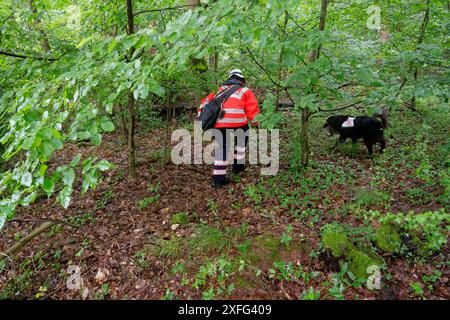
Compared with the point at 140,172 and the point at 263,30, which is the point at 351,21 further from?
the point at 140,172

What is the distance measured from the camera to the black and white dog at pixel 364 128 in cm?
609

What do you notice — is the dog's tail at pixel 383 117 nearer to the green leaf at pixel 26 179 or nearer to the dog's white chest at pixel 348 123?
the dog's white chest at pixel 348 123

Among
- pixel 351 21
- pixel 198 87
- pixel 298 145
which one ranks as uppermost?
pixel 351 21

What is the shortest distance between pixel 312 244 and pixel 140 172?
11.7ft

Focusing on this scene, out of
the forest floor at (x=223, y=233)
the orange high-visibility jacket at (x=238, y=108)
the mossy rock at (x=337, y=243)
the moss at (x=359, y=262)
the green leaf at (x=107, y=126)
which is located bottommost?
the forest floor at (x=223, y=233)

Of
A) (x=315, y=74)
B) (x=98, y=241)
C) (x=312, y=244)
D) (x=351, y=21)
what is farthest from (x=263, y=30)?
(x=351, y=21)

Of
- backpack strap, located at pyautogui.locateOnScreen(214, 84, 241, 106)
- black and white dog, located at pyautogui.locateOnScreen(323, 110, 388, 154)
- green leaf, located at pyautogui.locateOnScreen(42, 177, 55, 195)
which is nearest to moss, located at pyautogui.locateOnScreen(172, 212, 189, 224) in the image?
backpack strap, located at pyautogui.locateOnScreen(214, 84, 241, 106)

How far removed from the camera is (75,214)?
4.56 m

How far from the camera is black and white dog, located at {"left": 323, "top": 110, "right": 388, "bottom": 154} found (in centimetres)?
609

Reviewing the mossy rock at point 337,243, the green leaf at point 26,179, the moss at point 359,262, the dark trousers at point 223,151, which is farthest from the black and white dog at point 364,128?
the green leaf at point 26,179

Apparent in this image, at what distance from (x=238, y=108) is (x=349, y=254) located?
3016 mm

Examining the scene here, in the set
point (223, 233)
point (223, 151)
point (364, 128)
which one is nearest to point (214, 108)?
point (223, 151)

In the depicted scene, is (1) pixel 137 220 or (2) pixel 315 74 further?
(1) pixel 137 220

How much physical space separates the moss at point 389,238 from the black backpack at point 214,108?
3118 mm
